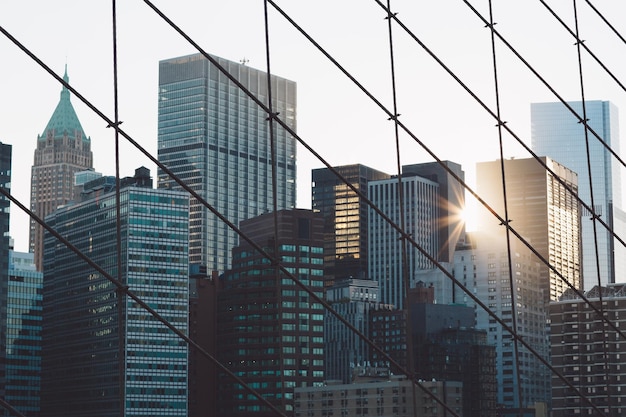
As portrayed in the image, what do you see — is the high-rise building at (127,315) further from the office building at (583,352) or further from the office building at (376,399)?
the office building at (583,352)

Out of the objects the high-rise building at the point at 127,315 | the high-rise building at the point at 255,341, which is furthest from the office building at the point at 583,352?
the high-rise building at the point at 127,315

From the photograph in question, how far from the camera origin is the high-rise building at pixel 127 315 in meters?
175

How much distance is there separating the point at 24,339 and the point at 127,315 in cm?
1888

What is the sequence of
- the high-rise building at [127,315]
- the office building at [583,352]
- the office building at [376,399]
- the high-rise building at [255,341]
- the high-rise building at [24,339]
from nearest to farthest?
the office building at [376,399]
the office building at [583,352]
the high-rise building at [127,315]
the high-rise building at [24,339]
the high-rise building at [255,341]

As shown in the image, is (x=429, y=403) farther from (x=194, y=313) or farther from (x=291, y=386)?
(x=194, y=313)

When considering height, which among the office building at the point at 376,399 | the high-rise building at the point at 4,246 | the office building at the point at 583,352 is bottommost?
the office building at the point at 376,399

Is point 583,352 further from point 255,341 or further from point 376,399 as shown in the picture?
point 255,341

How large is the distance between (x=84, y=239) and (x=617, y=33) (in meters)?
171

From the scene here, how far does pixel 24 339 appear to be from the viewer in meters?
187

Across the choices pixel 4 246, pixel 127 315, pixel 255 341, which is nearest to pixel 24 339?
pixel 127 315

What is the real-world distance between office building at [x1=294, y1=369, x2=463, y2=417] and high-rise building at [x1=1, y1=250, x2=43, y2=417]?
40400 millimetres

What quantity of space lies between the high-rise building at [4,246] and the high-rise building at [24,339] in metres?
3.72

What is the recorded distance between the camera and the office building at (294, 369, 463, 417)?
14850 centimetres

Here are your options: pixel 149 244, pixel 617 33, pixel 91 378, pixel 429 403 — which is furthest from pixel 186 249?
pixel 617 33
